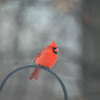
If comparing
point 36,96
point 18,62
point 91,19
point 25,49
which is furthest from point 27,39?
point 91,19

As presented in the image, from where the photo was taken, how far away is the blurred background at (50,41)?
323 cm

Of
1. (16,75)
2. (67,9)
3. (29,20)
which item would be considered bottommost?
(16,75)

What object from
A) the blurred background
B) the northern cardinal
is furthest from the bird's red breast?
the blurred background

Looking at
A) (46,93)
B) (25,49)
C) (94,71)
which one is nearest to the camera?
(94,71)

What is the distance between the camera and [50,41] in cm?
411

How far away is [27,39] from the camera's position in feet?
14.6

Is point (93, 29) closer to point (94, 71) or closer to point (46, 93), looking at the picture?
point (94, 71)

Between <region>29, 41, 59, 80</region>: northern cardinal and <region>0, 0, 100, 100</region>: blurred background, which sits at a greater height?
<region>0, 0, 100, 100</region>: blurred background

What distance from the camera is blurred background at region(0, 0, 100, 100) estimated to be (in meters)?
3.23

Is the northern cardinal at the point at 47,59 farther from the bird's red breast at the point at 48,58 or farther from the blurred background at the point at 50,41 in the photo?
the blurred background at the point at 50,41

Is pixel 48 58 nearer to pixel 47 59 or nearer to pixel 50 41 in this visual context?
pixel 47 59

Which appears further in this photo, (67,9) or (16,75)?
(16,75)

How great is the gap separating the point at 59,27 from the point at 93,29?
0.91 meters

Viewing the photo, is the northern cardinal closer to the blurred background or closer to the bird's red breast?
the bird's red breast
